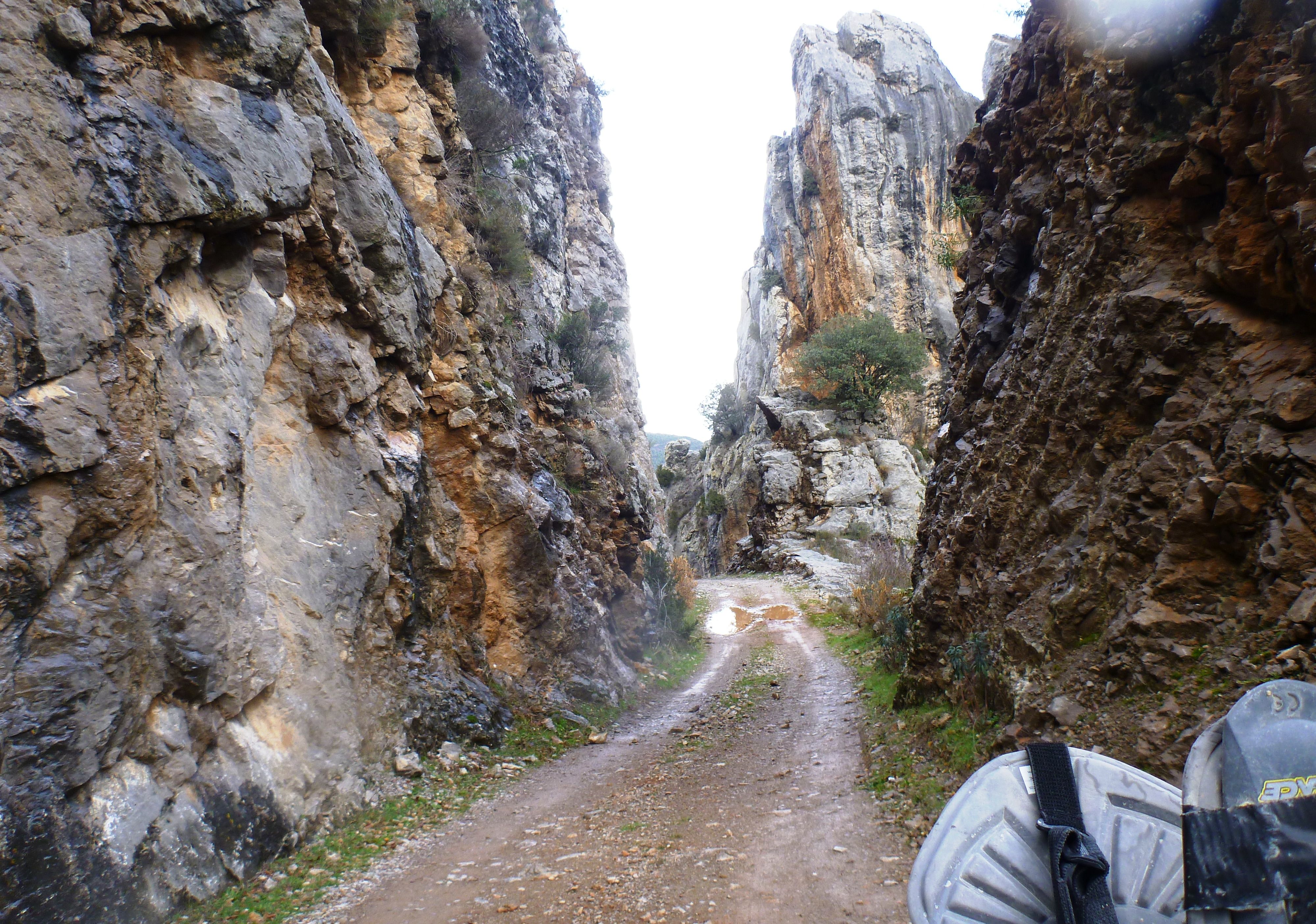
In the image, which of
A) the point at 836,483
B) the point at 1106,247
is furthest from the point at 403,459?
the point at 836,483

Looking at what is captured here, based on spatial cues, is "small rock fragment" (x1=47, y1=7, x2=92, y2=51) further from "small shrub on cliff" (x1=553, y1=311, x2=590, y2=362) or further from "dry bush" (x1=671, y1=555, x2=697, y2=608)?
"dry bush" (x1=671, y1=555, x2=697, y2=608)

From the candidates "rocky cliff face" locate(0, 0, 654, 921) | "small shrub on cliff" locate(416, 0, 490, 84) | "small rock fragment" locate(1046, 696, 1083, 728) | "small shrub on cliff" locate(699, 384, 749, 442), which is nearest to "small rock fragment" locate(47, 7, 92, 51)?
"rocky cliff face" locate(0, 0, 654, 921)

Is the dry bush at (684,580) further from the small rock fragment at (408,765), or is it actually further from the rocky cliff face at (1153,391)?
the rocky cliff face at (1153,391)

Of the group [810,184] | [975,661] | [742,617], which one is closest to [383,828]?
[975,661]

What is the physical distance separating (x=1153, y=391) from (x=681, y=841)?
17.3 ft

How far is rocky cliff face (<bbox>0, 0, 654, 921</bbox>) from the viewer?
425 cm

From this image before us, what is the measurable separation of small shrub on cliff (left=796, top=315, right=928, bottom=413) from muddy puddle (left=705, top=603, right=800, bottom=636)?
16720 millimetres

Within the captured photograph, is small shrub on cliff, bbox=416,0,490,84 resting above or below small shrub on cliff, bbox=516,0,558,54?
below

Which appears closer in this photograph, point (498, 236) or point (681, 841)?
point (681, 841)

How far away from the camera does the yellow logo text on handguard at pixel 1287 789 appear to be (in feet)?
3.98

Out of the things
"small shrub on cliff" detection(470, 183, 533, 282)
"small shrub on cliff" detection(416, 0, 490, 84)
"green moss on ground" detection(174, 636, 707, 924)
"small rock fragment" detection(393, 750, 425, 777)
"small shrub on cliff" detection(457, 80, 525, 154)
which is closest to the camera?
"green moss on ground" detection(174, 636, 707, 924)

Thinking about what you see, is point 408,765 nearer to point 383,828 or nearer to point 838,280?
point 383,828

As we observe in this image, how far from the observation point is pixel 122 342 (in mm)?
4883

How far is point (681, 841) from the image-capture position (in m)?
6.03
